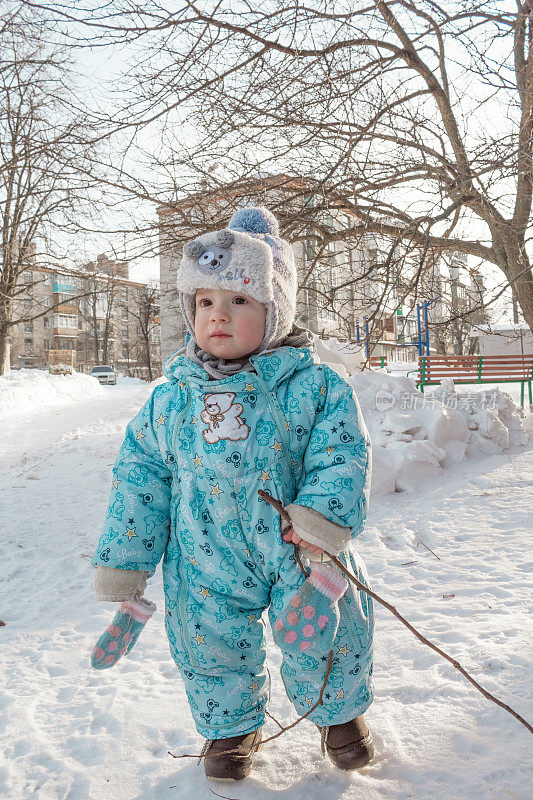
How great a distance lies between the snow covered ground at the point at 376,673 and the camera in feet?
5.54

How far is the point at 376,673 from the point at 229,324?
1536 millimetres

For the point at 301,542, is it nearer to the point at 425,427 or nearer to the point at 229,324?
the point at 229,324

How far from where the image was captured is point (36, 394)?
50.5 ft

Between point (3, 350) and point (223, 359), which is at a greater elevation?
point (3, 350)

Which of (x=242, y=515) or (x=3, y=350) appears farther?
(x=3, y=350)

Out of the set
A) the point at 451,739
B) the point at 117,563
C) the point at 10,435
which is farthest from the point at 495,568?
the point at 10,435

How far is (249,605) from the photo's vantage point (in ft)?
5.40

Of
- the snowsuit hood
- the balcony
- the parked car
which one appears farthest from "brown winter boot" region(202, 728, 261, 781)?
the balcony

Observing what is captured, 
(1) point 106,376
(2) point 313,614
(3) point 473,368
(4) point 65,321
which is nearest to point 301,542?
(2) point 313,614

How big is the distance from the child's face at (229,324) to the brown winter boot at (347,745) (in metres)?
1.08

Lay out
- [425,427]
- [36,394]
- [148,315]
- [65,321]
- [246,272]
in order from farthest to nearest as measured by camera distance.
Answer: [65,321]
[148,315]
[36,394]
[425,427]
[246,272]

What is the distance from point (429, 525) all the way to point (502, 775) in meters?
3.16

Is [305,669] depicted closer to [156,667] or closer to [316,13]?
[156,667]

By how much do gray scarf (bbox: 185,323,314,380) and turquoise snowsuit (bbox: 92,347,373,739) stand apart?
0.03 meters
